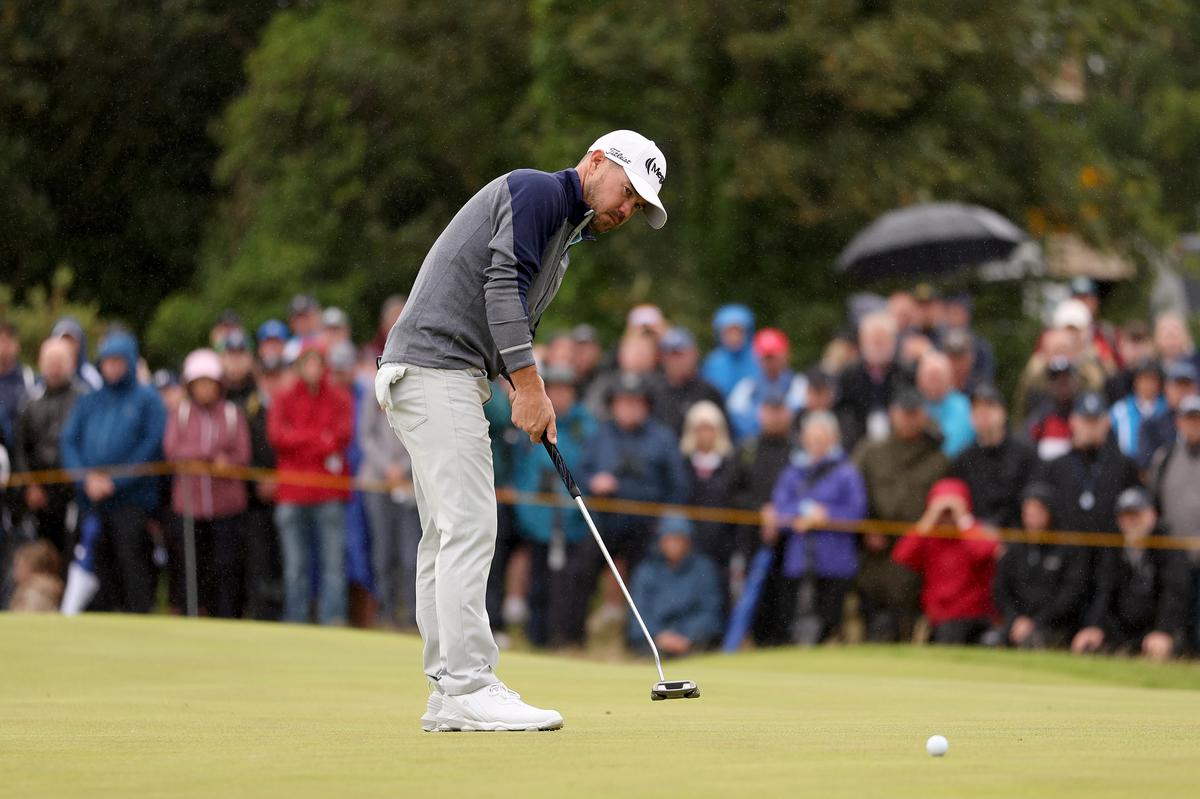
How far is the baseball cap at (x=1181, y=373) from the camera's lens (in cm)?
1429

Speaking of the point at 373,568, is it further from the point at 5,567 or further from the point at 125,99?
the point at 125,99

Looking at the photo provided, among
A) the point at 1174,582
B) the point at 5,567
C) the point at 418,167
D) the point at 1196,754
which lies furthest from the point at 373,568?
the point at 418,167

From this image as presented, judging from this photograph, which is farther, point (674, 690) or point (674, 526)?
point (674, 526)

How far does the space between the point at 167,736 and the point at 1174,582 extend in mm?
8137

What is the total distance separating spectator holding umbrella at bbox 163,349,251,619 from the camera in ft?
51.2

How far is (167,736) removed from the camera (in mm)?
6902

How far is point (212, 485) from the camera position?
1566 cm

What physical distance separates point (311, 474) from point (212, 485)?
83 centimetres

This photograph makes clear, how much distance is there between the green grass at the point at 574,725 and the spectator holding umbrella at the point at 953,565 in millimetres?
729

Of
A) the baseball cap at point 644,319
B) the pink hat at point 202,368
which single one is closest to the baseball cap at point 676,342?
the baseball cap at point 644,319

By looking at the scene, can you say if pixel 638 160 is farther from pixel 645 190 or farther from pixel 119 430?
pixel 119 430

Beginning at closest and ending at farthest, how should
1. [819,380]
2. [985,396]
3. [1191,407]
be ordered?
[1191,407] < [985,396] < [819,380]

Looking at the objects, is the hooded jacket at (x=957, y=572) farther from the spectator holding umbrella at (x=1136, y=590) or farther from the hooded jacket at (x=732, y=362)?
the hooded jacket at (x=732, y=362)

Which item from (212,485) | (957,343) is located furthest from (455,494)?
(957,343)
